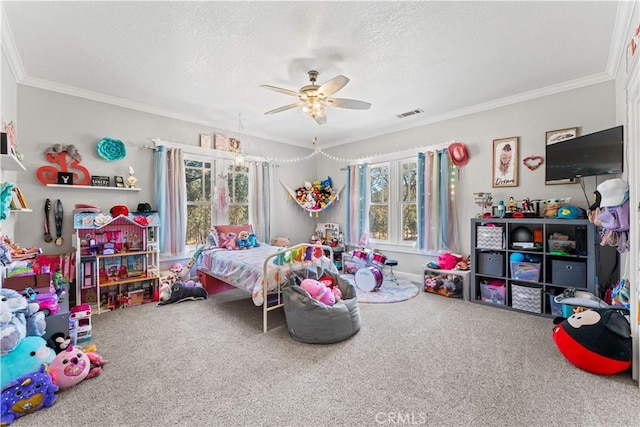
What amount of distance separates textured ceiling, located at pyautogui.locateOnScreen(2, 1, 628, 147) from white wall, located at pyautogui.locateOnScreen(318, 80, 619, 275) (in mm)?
156

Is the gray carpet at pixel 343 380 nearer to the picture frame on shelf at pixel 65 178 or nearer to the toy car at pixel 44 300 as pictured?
the toy car at pixel 44 300

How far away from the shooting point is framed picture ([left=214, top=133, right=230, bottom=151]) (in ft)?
15.6

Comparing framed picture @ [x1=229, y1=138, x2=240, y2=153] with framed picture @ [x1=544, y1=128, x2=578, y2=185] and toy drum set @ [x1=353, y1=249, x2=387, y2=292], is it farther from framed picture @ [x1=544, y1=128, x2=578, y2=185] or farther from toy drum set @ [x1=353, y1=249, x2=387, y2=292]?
framed picture @ [x1=544, y1=128, x2=578, y2=185]

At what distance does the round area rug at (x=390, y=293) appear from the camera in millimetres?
3824

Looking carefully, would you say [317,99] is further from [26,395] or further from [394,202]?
[26,395]

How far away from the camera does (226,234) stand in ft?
14.4

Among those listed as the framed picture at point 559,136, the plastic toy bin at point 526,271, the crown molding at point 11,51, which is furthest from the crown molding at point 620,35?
the crown molding at point 11,51

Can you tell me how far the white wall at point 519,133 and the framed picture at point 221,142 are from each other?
296cm

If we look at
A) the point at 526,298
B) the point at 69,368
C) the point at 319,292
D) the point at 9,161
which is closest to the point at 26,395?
the point at 69,368


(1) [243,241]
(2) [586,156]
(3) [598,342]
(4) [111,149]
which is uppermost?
(4) [111,149]

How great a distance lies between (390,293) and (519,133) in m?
2.72

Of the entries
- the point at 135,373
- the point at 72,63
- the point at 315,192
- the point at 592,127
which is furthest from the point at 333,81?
the point at 315,192

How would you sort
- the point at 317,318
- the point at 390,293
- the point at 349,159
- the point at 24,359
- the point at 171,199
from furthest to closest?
1. the point at 349,159
2. the point at 171,199
3. the point at 390,293
4. the point at 317,318
5. the point at 24,359

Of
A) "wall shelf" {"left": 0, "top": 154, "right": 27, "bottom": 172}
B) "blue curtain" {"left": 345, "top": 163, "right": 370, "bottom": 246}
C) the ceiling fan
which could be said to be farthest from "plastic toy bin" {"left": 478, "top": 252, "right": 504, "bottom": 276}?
"wall shelf" {"left": 0, "top": 154, "right": 27, "bottom": 172}
